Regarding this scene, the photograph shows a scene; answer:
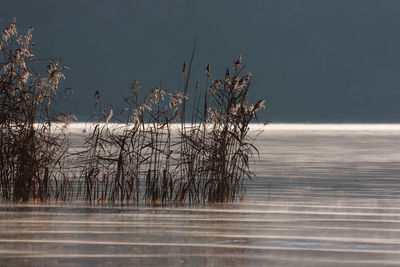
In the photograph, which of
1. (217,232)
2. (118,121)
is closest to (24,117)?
(118,121)

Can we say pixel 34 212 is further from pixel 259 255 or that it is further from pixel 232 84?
pixel 259 255

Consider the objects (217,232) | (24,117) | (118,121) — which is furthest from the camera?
(118,121)

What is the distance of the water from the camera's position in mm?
5414

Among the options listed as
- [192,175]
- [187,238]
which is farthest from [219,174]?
[187,238]

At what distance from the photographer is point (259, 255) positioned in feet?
18.3

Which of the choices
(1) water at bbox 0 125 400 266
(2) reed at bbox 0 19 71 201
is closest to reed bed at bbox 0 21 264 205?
(2) reed at bbox 0 19 71 201

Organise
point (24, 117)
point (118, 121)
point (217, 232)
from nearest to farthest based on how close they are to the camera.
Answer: point (217, 232) < point (24, 117) < point (118, 121)

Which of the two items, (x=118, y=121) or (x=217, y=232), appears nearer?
(x=217, y=232)

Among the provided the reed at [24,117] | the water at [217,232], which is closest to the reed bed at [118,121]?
the reed at [24,117]

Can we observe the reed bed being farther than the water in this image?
Yes

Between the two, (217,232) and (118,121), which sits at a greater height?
(118,121)

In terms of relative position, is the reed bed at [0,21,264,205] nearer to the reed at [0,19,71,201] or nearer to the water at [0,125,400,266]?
the reed at [0,19,71,201]

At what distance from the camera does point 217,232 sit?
21.6ft

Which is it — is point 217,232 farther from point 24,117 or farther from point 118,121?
point 24,117
